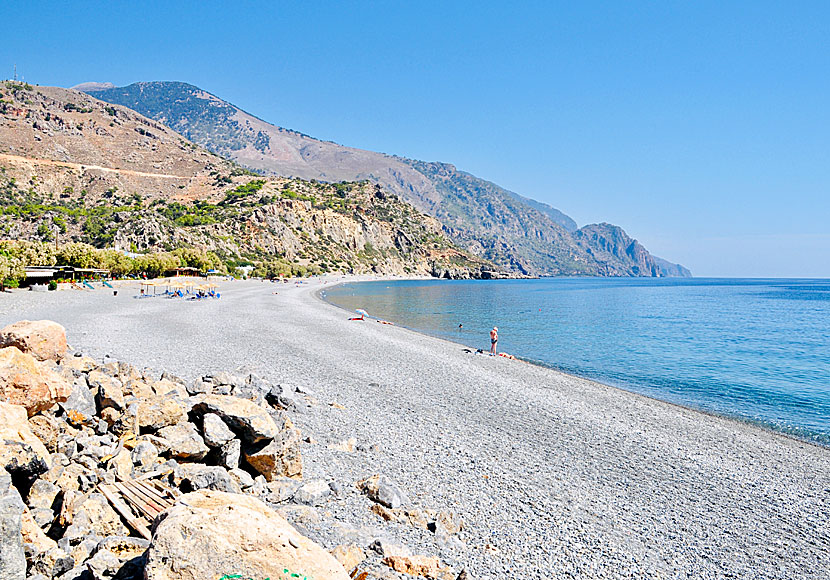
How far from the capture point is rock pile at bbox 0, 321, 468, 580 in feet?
11.1

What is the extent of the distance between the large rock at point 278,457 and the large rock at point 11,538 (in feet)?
9.70

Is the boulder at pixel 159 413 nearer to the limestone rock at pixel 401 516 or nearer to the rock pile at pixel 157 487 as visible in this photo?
the rock pile at pixel 157 487

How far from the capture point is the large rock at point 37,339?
7652 mm

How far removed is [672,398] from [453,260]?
16114cm

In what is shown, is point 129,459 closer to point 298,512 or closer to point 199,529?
point 298,512

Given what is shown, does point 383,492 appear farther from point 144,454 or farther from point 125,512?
point 125,512

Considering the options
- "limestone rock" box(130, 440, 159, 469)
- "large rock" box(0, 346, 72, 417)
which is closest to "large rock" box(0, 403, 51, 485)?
"large rock" box(0, 346, 72, 417)

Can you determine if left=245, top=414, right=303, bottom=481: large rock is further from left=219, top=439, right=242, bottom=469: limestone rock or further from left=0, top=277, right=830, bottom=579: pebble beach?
left=0, top=277, right=830, bottom=579: pebble beach

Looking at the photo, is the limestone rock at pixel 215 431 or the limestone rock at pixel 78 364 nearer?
the limestone rock at pixel 215 431

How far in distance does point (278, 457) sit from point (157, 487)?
159 cm

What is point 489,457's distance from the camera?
8.95 metres

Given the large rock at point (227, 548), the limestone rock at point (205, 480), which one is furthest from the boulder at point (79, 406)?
the large rock at point (227, 548)

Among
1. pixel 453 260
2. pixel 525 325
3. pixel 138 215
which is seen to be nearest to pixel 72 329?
pixel 525 325

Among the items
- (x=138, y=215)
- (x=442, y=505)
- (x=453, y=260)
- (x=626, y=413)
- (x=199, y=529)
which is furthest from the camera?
(x=453, y=260)
